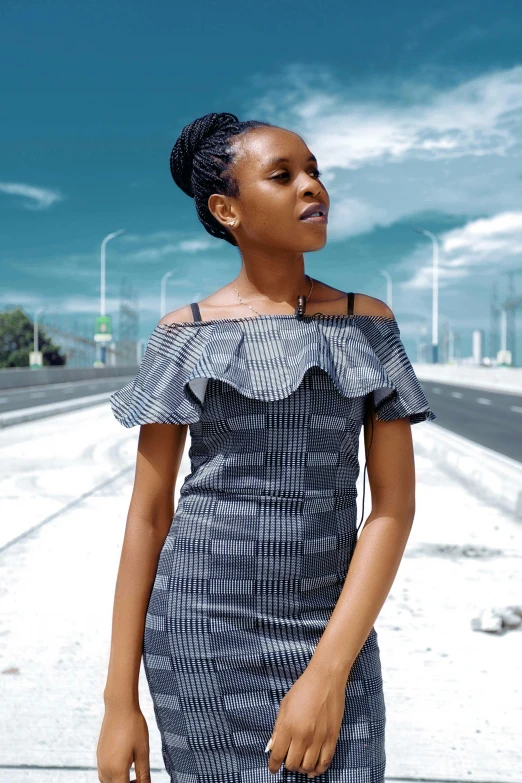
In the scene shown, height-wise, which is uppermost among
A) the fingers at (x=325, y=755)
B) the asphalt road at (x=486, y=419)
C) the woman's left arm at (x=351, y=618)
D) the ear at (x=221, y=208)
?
the ear at (x=221, y=208)

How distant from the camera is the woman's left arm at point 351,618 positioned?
48.1 inches

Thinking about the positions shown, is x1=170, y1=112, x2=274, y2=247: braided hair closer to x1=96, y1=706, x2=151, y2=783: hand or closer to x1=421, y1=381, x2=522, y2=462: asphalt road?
x1=96, y1=706, x2=151, y2=783: hand

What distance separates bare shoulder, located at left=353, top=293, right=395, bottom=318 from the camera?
1458 mm

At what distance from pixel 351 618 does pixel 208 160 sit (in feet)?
2.71

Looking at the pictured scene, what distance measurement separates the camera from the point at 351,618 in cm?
126

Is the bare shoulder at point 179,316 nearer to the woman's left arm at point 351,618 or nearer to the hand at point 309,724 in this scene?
the woman's left arm at point 351,618

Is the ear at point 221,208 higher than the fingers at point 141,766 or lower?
higher

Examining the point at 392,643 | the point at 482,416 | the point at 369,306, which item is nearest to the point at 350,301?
the point at 369,306

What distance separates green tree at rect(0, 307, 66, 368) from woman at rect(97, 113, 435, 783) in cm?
8767

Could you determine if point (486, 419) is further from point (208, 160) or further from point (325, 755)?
point (325, 755)

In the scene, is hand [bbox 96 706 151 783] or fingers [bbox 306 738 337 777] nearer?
fingers [bbox 306 738 337 777]

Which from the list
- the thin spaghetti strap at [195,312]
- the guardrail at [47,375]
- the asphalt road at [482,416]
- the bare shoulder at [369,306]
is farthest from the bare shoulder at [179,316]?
the guardrail at [47,375]

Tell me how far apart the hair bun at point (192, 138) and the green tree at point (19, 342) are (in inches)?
A: 3442

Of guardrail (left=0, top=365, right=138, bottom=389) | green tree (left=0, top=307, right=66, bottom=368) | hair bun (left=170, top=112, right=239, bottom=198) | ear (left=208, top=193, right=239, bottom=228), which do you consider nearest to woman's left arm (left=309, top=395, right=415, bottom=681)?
ear (left=208, top=193, right=239, bottom=228)
